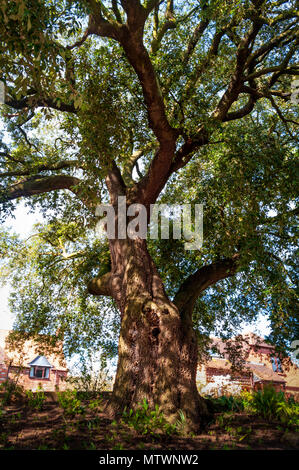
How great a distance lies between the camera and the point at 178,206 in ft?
38.2

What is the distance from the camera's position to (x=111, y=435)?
484 centimetres

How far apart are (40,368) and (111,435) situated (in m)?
26.9

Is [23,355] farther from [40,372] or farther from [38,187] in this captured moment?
[40,372]

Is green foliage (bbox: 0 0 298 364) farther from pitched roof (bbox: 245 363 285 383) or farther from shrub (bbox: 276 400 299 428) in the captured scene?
pitched roof (bbox: 245 363 285 383)

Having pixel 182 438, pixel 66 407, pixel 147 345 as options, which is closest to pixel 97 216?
pixel 147 345

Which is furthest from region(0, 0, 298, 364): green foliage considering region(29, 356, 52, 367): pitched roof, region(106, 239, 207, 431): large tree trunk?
region(29, 356, 52, 367): pitched roof

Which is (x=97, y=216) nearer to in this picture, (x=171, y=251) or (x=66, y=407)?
(x=171, y=251)

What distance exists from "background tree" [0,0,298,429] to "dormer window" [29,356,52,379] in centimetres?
2070

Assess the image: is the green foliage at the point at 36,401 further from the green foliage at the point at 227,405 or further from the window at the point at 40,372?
the window at the point at 40,372

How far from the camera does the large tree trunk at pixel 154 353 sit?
6.02 meters

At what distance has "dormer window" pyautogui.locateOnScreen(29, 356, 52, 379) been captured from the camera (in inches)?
1099

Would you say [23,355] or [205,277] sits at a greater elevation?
[205,277]

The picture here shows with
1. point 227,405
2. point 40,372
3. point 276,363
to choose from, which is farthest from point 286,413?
point 40,372

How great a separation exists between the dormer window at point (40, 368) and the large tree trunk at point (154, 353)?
77.7ft
